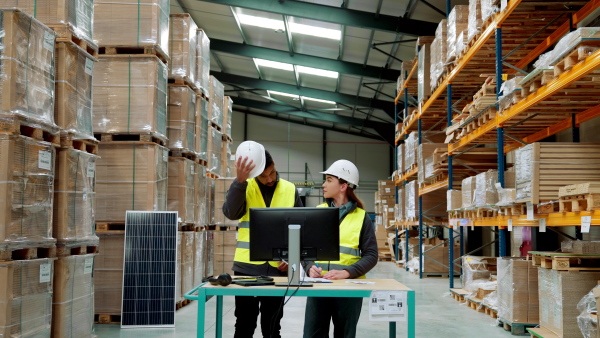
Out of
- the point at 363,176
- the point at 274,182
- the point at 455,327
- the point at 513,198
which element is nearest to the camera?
the point at 274,182

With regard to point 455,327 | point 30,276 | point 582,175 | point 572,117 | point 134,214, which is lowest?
point 455,327

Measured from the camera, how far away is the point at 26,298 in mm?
4867

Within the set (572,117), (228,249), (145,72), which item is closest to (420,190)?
(228,249)

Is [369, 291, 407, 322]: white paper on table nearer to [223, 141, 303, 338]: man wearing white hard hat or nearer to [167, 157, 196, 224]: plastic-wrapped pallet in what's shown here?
[223, 141, 303, 338]: man wearing white hard hat

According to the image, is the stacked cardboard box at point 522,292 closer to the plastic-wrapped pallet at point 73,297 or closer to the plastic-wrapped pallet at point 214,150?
the plastic-wrapped pallet at point 73,297

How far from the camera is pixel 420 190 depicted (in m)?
13.2

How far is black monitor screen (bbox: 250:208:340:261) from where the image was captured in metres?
3.76

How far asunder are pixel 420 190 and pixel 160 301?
7586 mm

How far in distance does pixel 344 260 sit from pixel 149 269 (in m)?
3.72

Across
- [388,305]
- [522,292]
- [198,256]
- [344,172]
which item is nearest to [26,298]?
[344,172]

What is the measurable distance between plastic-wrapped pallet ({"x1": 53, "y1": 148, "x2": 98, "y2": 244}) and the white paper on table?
3363 millimetres

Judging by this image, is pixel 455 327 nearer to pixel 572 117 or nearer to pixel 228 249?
pixel 572 117

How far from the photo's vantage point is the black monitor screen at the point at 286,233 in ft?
12.3

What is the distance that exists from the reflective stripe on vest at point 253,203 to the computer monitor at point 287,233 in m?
0.41
